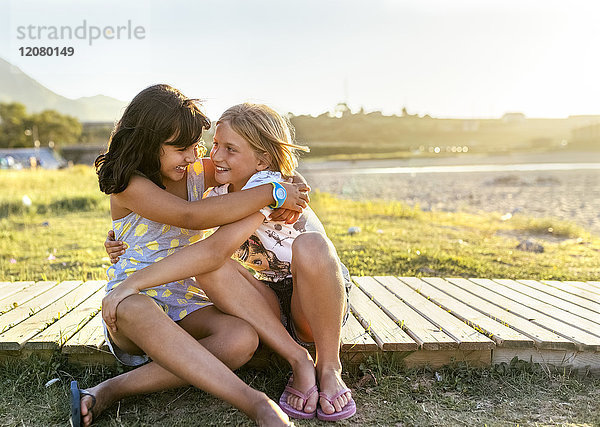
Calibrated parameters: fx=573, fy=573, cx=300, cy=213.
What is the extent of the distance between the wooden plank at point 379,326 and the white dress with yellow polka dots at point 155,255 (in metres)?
0.80

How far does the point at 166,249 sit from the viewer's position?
240cm

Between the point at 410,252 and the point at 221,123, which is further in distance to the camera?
the point at 410,252

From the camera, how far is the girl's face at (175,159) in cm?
234

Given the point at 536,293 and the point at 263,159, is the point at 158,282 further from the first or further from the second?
the point at 536,293

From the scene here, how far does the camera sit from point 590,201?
12070 mm

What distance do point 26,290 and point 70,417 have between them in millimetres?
1684

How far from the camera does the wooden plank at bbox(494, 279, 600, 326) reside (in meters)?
3.05

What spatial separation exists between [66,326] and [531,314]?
2377 millimetres

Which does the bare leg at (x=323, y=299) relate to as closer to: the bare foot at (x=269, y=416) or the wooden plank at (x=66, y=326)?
the bare foot at (x=269, y=416)

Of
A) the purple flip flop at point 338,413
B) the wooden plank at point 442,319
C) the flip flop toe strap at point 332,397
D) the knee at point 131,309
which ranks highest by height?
the knee at point 131,309

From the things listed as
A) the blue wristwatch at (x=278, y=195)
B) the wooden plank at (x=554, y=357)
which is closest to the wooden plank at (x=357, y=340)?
the wooden plank at (x=554, y=357)

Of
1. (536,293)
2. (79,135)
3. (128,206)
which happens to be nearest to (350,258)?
(536,293)

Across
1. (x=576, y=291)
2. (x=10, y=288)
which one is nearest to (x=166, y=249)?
(x=10, y=288)

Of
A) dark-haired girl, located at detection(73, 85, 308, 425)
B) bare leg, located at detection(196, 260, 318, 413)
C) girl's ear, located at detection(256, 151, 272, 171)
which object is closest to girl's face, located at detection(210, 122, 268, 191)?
girl's ear, located at detection(256, 151, 272, 171)
